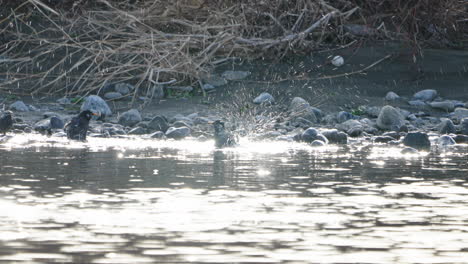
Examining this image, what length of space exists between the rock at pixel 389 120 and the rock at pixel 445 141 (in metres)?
1.43

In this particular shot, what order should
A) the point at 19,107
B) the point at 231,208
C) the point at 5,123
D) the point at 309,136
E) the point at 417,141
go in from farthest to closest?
the point at 19,107 < the point at 5,123 < the point at 309,136 < the point at 417,141 < the point at 231,208

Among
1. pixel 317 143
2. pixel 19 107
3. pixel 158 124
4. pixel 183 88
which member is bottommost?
pixel 317 143

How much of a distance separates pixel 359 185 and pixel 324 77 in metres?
9.11

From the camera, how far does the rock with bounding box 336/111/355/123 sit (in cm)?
1352

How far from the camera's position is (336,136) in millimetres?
11344

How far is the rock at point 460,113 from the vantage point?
1375cm

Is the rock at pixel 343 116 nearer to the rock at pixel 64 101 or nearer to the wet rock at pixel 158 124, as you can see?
the wet rock at pixel 158 124

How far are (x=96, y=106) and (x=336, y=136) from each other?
14.0 ft

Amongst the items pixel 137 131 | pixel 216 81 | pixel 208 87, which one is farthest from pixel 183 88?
pixel 137 131

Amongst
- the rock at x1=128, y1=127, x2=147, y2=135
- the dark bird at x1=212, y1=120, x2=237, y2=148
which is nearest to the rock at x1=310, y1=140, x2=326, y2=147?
the dark bird at x1=212, y1=120, x2=237, y2=148

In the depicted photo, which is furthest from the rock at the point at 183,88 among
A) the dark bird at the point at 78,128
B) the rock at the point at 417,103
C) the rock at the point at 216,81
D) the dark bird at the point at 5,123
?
the dark bird at the point at 78,128

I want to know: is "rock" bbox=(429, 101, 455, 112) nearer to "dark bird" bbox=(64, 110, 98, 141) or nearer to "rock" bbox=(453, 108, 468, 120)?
"rock" bbox=(453, 108, 468, 120)

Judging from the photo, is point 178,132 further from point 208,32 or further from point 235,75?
point 235,75

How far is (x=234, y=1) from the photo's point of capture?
642 inches
